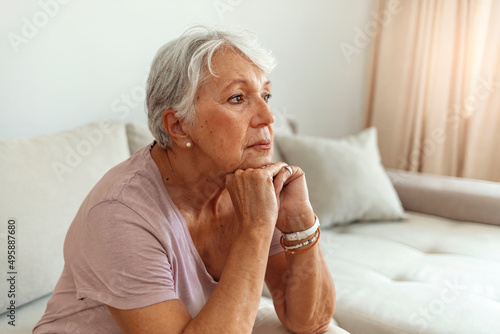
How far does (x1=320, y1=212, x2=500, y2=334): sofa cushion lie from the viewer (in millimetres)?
1342

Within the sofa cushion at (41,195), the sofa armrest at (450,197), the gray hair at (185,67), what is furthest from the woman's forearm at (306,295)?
the sofa armrest at (450,197)

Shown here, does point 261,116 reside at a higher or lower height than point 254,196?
higher

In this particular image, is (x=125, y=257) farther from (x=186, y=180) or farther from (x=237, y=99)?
(x=237, y=99)

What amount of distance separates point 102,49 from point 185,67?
3.09 ft

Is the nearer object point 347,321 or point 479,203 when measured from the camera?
point 347,321

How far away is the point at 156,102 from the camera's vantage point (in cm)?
110

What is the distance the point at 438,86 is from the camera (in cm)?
293

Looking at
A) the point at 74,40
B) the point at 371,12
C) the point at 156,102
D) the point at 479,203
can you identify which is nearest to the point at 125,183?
the point at 156,102

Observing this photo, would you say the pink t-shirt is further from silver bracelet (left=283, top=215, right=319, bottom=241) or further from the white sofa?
silver bracelet (left=283, top=215, right=319, bottom=241)

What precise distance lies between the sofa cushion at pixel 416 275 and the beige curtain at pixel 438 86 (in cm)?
80

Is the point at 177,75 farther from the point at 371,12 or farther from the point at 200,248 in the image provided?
the point at 371,12

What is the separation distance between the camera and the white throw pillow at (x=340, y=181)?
207cm

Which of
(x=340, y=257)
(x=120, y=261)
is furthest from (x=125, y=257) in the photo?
(x=340, y=257)

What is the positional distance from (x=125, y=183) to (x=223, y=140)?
0.24 metres
